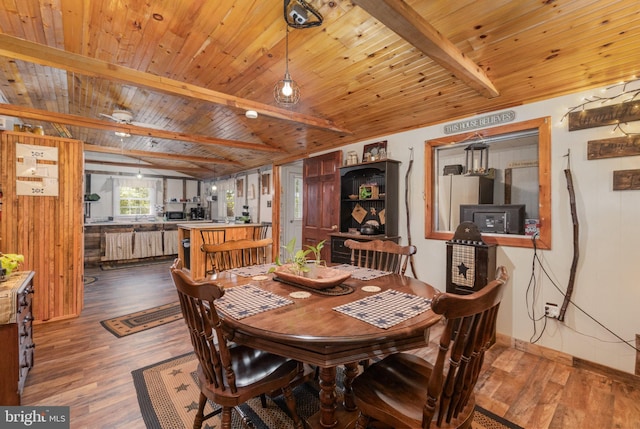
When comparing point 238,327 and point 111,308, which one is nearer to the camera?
point 238,327

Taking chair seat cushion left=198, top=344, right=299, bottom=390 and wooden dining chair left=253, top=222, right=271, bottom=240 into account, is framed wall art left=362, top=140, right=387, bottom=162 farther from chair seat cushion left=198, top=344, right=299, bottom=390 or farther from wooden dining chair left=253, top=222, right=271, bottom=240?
chair seat cushion left=198, top=344, right=299, bottom=390

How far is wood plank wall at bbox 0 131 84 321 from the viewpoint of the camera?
2.88 m

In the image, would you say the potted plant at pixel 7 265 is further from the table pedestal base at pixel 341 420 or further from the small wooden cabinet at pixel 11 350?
the table pedestal base at pixel 341 420

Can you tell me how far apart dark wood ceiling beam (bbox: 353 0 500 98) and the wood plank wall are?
355 cm

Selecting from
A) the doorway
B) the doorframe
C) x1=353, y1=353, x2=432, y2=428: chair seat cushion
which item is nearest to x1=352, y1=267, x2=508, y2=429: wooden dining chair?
x1=353, y1=353, x2=432, y2=428: chair seat cushion

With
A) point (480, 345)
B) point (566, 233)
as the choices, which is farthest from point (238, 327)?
point (566, 233)

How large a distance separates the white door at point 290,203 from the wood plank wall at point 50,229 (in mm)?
3508

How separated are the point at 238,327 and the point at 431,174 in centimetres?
292

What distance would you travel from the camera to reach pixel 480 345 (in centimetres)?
112

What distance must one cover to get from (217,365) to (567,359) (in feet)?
9.55

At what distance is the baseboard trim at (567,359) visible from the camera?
7.13 feet

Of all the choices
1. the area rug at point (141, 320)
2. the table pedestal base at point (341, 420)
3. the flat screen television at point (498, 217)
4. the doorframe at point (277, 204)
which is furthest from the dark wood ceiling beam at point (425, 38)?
the doorframe at point (277, 204)

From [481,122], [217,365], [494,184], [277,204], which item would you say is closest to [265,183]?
[277,204]

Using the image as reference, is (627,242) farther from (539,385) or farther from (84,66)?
(84,66)
